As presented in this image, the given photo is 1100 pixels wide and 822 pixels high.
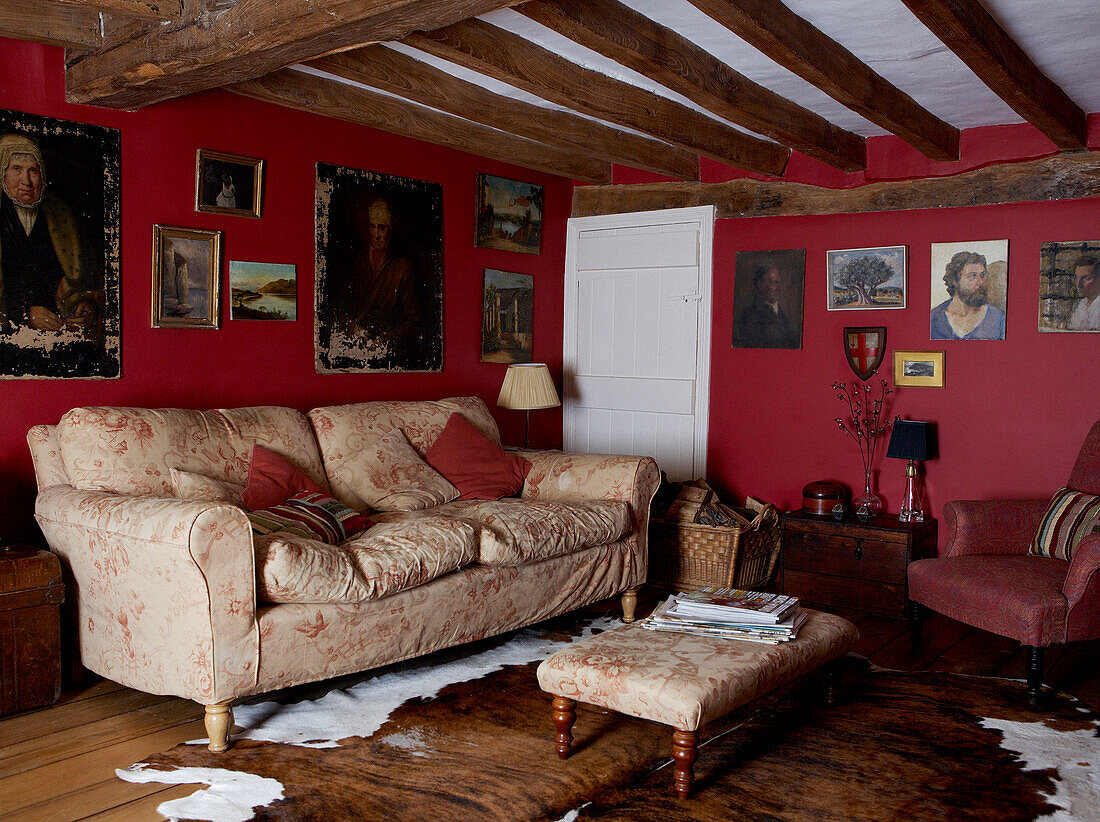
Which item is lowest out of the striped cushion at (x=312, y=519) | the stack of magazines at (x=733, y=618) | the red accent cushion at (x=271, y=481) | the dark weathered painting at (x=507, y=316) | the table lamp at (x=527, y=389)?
the stack of magazines at (x=733, y=618)

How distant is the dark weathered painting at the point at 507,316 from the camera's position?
5.20 meters

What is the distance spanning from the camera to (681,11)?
10.0 feet

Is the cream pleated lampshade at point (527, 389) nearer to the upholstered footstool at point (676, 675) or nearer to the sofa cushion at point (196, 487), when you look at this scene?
the sofa cushion at point (196, 487)

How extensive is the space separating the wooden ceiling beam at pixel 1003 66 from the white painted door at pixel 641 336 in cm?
177

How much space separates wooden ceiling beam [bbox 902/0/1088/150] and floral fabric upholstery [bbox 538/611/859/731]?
6.15ft

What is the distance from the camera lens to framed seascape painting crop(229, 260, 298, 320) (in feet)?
13.2

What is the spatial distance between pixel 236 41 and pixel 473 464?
6.76 ft

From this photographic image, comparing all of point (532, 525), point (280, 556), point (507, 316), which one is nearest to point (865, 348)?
point (507, 316)

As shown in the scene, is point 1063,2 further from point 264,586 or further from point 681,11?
point 264,586

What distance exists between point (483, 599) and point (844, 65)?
91.5 inches

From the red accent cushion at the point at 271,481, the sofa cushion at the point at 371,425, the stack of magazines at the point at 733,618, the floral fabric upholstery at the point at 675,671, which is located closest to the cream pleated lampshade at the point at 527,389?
the sofa cushion at the point at 371,425

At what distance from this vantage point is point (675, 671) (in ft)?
8.17

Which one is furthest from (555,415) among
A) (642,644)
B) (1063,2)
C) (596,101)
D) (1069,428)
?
(1063,2)

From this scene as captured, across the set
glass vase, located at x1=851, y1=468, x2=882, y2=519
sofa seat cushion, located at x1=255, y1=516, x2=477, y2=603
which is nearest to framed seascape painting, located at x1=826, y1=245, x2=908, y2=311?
Answer: glass vase, located at x1=851, y1=468, x2=882, y2=519
